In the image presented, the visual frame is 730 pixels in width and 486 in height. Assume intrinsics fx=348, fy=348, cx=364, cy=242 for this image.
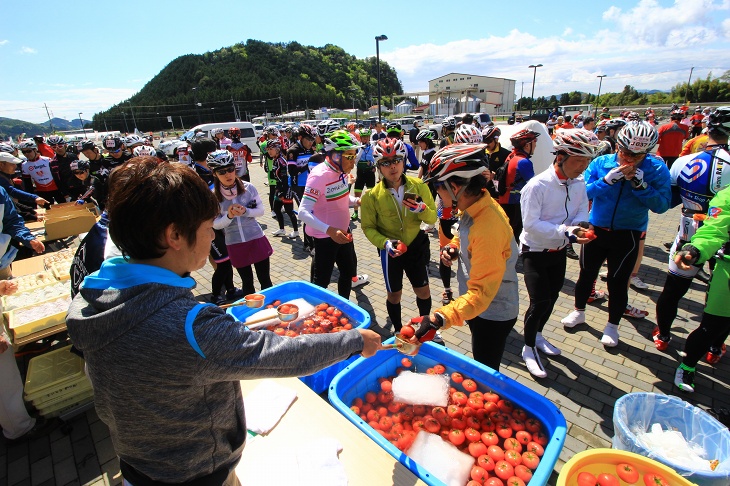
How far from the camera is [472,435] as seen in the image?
2.22m

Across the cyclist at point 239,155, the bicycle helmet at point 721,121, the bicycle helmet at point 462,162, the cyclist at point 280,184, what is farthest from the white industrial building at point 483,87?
the bicycle helmet at point 462,162

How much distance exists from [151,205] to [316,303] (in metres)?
2.78

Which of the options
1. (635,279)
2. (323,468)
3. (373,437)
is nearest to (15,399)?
(323,468)

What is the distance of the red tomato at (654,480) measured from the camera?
1711 millimetres

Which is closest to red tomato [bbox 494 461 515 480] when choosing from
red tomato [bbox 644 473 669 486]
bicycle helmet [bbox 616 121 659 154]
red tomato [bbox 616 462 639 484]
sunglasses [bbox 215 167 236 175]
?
red tomato [bbox 616 462 639 484]

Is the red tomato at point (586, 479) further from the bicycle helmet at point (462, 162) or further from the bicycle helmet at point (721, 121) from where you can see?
the bicycle helmet at point (721, 121)

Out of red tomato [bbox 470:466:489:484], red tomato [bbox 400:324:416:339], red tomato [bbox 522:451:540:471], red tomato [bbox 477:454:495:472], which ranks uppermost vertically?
red tomato [bbox 400:324:416:339]

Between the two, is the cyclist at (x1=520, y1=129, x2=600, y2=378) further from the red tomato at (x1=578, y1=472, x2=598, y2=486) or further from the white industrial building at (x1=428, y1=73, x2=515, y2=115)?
the white industrial building at (x1=428, y1=73, x2=515, y2=115)

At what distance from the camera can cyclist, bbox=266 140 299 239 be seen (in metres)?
8.08

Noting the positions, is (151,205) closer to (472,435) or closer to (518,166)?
(472,435)

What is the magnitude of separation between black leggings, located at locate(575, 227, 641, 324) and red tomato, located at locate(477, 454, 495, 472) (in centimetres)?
288

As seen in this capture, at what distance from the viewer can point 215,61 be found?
116000mm

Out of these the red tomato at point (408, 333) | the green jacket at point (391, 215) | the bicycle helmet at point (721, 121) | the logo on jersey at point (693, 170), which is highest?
the bicycle helmet at point (721, 121)

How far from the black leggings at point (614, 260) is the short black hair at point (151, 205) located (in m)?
4.22
